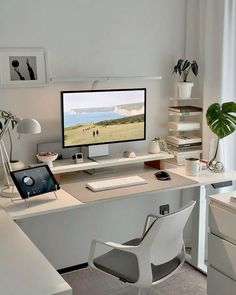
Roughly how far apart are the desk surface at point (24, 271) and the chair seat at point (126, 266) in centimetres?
55

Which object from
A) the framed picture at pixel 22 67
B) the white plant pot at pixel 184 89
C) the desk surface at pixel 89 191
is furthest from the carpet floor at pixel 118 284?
the framed picture at pixel 22 67

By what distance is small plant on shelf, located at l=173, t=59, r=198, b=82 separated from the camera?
3162mm

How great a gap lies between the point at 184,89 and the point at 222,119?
Answer: 0.43 m

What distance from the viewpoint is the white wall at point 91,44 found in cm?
277

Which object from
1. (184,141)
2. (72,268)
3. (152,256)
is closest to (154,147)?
(184,141)

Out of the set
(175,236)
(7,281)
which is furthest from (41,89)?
(7,281)

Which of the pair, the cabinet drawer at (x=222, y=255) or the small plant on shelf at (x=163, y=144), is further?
the small plant on shelf at (x=163, y=144)

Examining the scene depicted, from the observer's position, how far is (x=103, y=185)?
2680 mm

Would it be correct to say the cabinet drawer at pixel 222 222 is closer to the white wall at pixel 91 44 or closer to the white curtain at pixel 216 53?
the white curtain at pixel 216 53

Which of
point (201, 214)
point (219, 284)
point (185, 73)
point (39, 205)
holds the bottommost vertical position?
point (219, 284)

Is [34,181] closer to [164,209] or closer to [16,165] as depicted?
[16,165]

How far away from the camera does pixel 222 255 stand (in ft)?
8.00

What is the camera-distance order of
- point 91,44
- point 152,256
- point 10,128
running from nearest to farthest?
point 152,256
point 10,128
point 91,44

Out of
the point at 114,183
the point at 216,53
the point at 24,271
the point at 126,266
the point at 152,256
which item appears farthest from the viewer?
the point at 216,53
